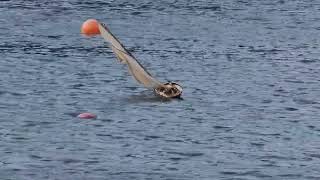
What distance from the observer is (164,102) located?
60188 mm

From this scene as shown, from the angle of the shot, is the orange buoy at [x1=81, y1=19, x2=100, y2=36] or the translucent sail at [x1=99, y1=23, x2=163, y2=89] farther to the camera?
the orange buoy at [x1=81, y1=19, x2=100, y2=36]

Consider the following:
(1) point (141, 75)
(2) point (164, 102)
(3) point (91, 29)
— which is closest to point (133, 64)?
(1) point (141, 75)

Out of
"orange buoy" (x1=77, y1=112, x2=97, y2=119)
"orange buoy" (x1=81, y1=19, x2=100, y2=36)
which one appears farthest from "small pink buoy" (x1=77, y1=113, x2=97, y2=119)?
"orange buoy" (x1=81, y1=19, x2=100, y2=36)

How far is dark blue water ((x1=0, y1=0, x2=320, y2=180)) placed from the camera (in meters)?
45.2

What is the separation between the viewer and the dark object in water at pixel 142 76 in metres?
61.0

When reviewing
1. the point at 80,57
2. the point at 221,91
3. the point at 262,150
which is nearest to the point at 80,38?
the point at 80,57

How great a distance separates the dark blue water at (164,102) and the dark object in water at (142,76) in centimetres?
64

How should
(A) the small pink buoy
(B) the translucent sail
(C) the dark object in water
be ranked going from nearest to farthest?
(A) the small pink buoy < (C) the dark object in water < (B) the translucent sail

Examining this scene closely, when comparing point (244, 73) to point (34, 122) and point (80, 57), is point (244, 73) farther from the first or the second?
point (34, 122)

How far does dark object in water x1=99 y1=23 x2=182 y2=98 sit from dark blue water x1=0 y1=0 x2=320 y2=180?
64cm

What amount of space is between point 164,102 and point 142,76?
11.7 ft

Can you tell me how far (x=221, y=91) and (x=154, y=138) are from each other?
619 inches

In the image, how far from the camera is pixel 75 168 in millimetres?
43750

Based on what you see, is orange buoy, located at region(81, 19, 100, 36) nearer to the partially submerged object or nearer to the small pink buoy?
the partially submerged object
